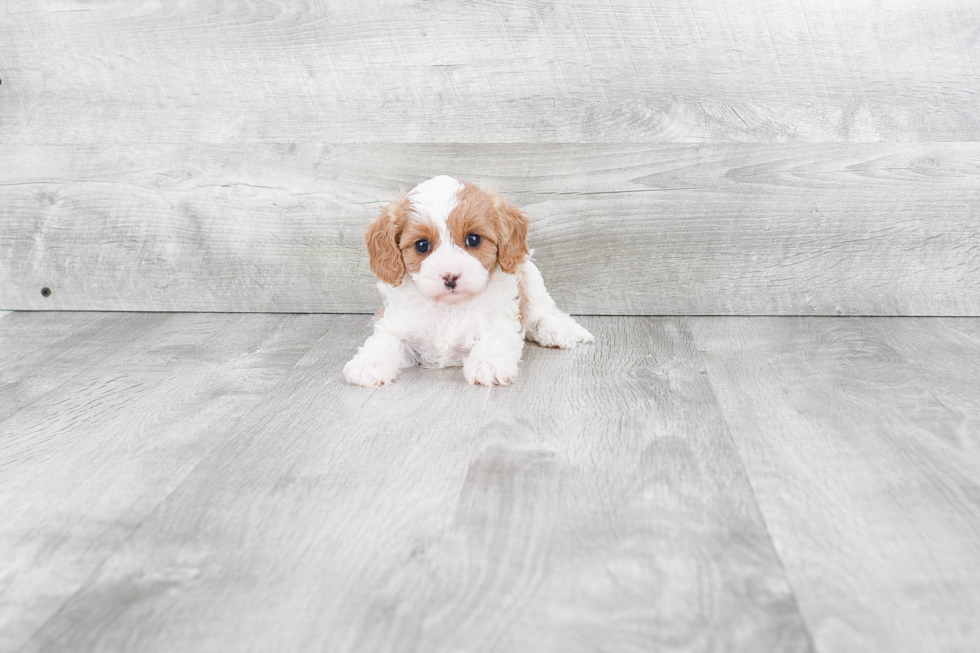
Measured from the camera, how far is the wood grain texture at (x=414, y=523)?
997 millimetres

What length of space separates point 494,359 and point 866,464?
2.57 feet

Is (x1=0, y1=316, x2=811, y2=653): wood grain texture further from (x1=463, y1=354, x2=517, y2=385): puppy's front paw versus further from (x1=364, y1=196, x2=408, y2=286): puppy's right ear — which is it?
(x1=364, y1=196, x2=408, y2=286): puppy's right ear

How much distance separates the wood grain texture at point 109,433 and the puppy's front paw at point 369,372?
7.6 inches

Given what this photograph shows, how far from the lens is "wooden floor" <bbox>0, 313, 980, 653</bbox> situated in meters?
1.00

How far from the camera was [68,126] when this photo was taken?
252 cm

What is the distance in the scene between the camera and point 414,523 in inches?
48.4

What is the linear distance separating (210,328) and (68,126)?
30.8 inches

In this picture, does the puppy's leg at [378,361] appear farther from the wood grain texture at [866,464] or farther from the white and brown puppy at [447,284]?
the wood grain texture at [866,464]

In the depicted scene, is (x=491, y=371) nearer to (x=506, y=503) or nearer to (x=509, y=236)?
(x=509, y=236)

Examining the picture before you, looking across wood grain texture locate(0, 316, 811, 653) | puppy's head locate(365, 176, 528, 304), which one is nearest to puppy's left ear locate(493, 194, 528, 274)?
puppy's head locate(365, 176, 528, 304)

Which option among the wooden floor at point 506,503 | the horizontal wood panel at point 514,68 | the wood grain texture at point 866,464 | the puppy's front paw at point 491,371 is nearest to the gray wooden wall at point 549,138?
the horizontal wood panel at point 514,68

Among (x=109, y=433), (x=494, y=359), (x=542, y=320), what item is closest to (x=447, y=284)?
(x=494, y=359)

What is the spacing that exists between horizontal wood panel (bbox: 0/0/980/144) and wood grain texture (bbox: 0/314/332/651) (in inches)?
24.4

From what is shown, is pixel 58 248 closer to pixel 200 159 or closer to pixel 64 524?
pixel 200 159
